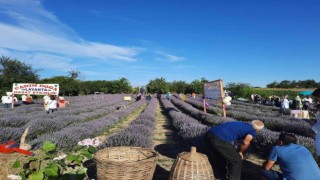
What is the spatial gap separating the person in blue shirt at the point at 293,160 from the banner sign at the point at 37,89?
18.1 metres

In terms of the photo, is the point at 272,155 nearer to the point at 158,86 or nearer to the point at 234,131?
the point at 234,131

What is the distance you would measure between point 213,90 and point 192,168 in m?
7.64

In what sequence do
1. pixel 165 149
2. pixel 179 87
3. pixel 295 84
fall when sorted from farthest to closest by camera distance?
pixel 295 84 < pixel 179 87 < pixel 165 149

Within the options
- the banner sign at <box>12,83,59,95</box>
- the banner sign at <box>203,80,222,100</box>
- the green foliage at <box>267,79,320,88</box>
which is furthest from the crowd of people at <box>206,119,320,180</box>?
the green foliage at <box>267,79,320,88</box>

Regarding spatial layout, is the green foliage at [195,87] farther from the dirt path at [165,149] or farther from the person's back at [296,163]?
the person's back at [296,163]

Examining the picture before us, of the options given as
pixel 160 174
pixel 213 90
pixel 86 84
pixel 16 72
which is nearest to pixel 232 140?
pixel 160 174

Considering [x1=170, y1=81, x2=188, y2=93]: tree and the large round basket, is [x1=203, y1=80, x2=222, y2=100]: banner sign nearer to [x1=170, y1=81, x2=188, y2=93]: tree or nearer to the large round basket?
the large round basket

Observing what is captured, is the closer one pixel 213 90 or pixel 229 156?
pixel 229 156

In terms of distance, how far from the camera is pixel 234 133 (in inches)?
171

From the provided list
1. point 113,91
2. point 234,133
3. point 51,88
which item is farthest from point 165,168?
point 113,91

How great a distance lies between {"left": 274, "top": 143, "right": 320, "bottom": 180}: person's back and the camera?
3626 millimetres

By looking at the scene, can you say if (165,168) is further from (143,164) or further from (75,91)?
(75,91)

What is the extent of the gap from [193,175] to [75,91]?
169 ft

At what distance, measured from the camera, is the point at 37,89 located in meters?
20.2
